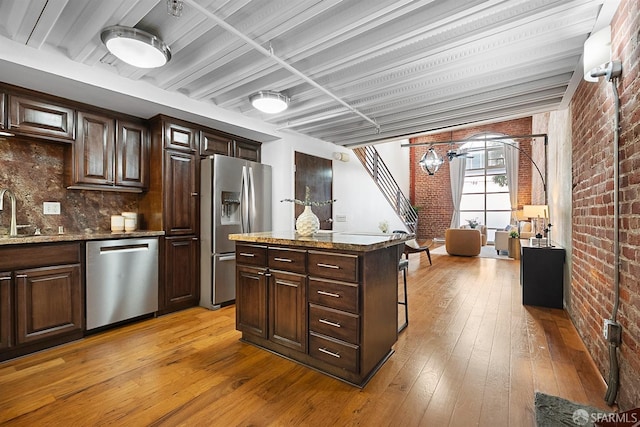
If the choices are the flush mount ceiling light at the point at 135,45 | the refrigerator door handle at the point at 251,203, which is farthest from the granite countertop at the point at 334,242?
the flush mount ceiling light at the point at 135,45

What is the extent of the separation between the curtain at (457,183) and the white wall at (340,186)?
261cm

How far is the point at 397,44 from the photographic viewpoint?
7.21ft

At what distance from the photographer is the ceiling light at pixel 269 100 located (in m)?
2.95

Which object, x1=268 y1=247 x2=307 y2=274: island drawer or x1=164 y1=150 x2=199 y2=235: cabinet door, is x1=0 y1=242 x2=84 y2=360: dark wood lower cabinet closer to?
x1=164 y1=150 x2=199 y2=235: cabinet door

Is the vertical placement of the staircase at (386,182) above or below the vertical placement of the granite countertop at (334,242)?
above

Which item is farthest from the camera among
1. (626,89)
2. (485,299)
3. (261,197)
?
(261,197)

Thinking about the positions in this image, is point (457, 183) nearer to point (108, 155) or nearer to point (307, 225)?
point (307, 225)

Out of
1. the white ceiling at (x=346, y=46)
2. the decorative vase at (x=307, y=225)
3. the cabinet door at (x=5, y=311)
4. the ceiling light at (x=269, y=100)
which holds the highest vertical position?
the white ceiling at (x=346, y=46)

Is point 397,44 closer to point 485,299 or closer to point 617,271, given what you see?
point 617,271

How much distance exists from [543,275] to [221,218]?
3887mm

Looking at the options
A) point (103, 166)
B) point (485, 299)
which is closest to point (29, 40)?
point (103, 166)

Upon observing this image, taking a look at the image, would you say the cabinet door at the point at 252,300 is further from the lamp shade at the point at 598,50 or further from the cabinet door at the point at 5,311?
the lamp shade at the point at 598,50

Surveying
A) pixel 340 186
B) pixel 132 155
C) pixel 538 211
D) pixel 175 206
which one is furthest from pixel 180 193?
pixel 538 211

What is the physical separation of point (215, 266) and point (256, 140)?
198 centimetres
